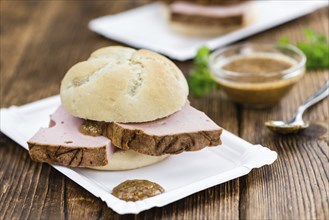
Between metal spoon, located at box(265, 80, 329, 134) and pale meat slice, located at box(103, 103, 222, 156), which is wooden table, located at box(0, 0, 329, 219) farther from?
pale meat slice, located at box(103, 103, 222, 156)

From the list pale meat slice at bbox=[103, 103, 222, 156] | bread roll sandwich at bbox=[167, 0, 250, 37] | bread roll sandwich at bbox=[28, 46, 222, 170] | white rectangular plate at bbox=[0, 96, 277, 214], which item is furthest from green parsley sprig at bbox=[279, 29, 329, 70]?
pale meat slice at bbox=[103, 103, 222, 156]

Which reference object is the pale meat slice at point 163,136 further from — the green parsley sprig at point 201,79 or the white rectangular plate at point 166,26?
the white rectangular plate at point 166,26

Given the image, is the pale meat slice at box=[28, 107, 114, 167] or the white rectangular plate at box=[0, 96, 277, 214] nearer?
the white rectangular plate at box=[0, 96, 277, 214]

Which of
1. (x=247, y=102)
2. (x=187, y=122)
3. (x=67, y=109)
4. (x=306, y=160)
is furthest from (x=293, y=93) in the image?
(x=67, y=109)

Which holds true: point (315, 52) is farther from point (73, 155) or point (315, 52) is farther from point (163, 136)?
point (73, 155)

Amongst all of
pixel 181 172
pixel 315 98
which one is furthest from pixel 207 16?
pixel 181 172
